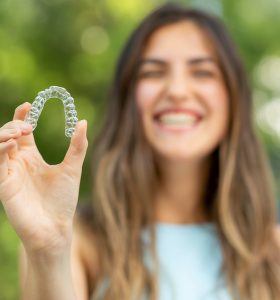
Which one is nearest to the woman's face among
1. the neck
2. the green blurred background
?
the neck

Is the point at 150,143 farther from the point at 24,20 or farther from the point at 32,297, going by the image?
the point at 24,20

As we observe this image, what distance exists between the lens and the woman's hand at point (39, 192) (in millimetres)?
1587

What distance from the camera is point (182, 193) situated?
2.73 metres

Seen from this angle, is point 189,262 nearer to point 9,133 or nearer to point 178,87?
point 178,87

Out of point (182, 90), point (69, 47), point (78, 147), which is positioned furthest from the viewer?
point (69, 47)

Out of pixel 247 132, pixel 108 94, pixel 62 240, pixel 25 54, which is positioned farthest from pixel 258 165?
pixel 25 54

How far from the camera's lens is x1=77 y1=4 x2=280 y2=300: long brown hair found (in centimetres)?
257

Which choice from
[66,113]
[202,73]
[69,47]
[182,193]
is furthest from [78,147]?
[69,47]

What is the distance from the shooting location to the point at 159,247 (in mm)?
2709

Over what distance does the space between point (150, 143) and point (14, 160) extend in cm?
103

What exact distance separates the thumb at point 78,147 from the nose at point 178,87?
945 millimetres

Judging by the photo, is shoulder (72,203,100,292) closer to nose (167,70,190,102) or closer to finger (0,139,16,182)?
nose (167,70,190,102)

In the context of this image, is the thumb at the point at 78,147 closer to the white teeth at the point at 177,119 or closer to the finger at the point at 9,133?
the finger at the point at 9,133

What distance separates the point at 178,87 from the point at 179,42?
197 mm
